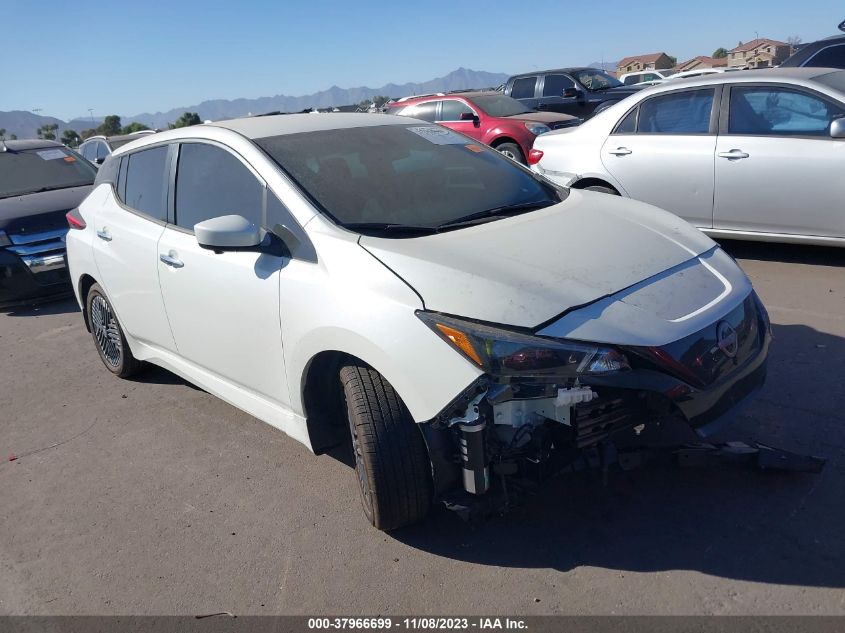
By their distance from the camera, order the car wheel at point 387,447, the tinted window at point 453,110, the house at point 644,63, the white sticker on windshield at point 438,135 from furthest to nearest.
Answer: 1. the house at point 644,63
2. the tinted window at point 453,110
3. the white sticker on windshield at point 438,135
4. the car wheel at point 387,447

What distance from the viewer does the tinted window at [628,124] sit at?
6.91 m

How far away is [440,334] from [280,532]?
130 centimetres

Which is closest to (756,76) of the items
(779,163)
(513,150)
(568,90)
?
(779,163)

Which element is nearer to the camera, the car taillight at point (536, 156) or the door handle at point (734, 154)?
the door handle at point (734, 154)

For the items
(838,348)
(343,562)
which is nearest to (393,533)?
(343,562)

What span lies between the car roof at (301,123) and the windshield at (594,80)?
1305 cm

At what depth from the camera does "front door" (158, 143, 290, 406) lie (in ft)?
11.2

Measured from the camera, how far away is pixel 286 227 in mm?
3354

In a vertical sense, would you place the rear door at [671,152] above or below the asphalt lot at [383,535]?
above

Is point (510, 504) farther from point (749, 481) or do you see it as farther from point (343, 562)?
point (749, 481)

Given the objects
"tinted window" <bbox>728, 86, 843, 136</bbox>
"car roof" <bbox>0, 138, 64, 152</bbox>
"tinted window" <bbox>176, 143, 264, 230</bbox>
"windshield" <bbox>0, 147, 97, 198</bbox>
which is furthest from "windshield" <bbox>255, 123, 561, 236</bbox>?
"car roof" <bbox>0, 138, 64, 152</bbox>

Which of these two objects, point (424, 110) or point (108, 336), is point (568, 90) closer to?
point (424, 110)

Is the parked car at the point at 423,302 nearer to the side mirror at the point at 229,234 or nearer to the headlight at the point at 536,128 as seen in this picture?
the side mirror at the point at 229,234

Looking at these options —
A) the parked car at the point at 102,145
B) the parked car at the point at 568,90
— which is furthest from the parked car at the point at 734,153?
the parked car at the point at 102,145
